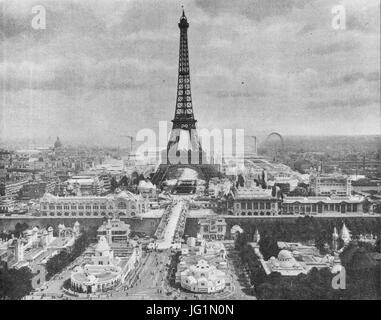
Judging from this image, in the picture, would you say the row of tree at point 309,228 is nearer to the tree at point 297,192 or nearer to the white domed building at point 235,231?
the white domed building at point 235,231

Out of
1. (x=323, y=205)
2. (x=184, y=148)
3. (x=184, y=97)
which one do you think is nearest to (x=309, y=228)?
(x=323, y=205)

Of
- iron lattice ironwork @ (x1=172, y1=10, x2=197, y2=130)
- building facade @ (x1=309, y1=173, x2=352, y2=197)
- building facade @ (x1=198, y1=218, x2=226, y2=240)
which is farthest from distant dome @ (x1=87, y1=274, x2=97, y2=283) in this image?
building facade @ (x1=309, y1=173, x2=352, y2=197)

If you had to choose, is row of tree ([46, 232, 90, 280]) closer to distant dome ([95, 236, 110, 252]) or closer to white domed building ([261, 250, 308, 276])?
distant dome ([95, 236, 110, 252])

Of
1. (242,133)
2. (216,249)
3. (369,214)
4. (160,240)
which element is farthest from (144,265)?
(369,214)

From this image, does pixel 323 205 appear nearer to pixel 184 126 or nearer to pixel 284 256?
pixel 284 256

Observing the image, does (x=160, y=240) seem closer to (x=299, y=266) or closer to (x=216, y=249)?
(x=216, y=249)

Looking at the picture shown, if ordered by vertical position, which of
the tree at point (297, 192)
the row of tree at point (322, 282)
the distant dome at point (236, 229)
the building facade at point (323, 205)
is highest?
the tree at point (297, 192)

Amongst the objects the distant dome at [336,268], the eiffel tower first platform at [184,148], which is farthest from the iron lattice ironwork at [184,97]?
the distant dome at [336,268]

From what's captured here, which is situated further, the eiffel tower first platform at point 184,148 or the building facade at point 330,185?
the building facade at point 330,185
